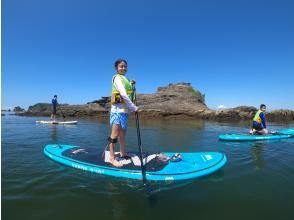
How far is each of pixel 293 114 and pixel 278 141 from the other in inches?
1079

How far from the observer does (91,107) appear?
43.0 meters

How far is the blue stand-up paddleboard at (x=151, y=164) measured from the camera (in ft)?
18.9

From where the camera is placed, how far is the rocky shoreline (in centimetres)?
3388

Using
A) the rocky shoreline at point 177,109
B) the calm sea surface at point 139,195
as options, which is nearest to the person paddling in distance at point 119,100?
the calm sea surface at point 139,195

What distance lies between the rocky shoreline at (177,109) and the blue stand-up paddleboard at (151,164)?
20831 mm

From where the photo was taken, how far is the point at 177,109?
37156mm

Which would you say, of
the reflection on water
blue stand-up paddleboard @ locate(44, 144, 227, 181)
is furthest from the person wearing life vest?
blue stand-up paddleboard @ locate(44, 144, 227, 181)

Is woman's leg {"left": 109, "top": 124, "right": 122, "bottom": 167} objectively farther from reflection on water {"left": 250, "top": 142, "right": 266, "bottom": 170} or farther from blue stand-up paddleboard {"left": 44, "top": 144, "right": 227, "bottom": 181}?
reflection on water {"left": 250, "top": 142, "right": 266, "bottom": 170}

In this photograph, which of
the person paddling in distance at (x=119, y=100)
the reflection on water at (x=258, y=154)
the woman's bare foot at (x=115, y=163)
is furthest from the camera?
the reflection on water at (x=258, y=154)

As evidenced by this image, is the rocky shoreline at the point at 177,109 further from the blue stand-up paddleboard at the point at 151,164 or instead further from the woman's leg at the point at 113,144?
the woman's leg at the point at 113,144

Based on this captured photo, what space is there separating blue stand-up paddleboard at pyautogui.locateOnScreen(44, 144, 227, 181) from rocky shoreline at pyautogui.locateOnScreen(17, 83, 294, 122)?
20831 millimetres

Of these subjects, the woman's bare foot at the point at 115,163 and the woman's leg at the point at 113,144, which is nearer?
the woman's leg at the point at 113,144

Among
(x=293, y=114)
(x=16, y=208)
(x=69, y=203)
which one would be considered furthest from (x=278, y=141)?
(x=293, y=114)

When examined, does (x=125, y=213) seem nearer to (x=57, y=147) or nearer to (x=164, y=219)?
(x=164, y=219)
